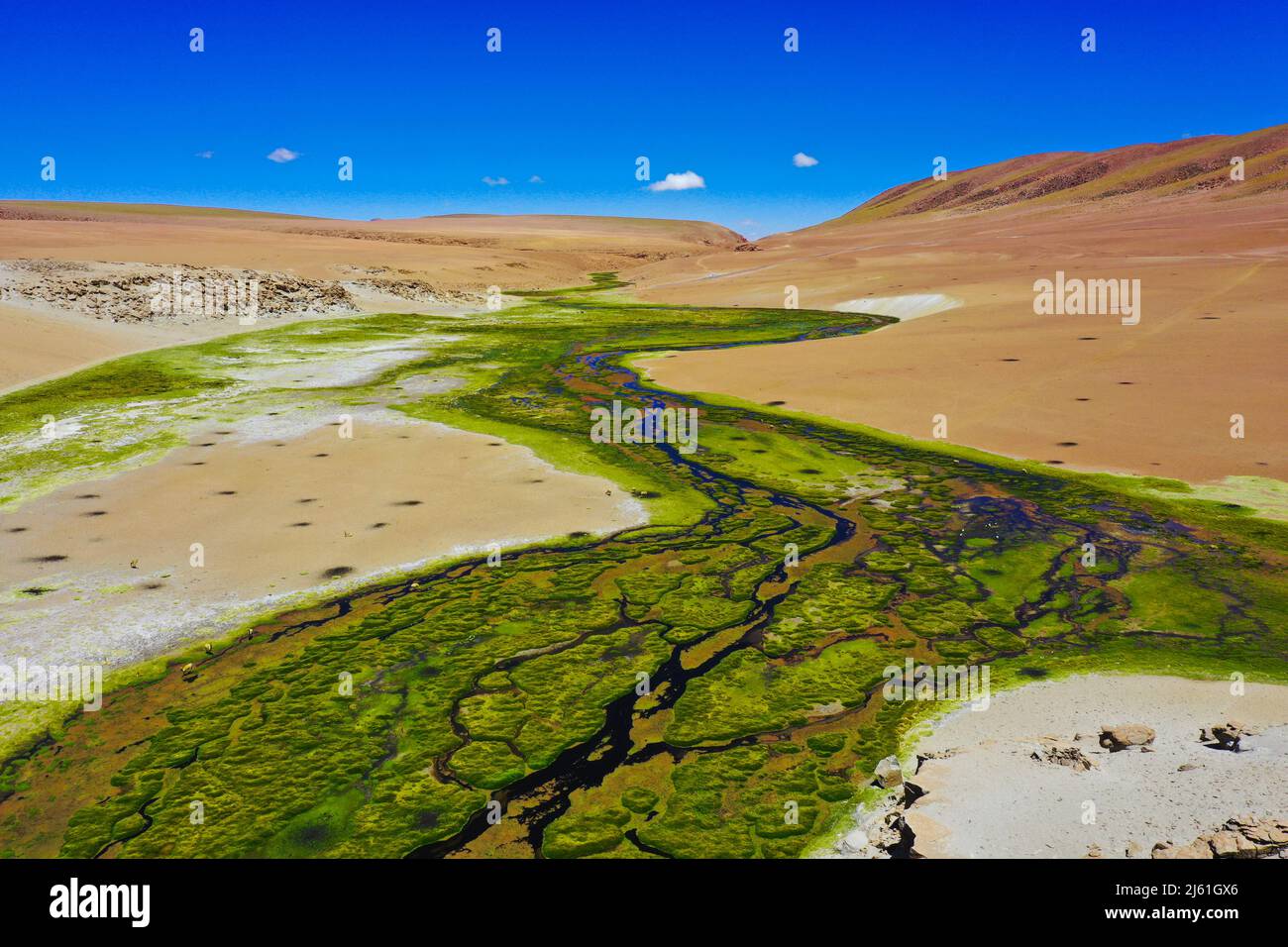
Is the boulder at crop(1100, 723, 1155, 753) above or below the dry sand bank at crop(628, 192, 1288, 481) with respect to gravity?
below

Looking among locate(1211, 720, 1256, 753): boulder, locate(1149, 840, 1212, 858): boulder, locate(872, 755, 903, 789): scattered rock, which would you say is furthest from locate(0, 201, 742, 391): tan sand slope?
locate(1211, 720, 1256, 753): boulder

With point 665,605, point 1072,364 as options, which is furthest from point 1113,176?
point 665,605

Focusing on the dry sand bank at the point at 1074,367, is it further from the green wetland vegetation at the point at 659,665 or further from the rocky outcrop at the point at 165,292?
the rocky outcrop at the point at 165,292

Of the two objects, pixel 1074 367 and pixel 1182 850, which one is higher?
pixel 1074 367

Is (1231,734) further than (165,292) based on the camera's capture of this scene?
No

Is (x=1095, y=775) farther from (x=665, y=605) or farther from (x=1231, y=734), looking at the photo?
(x=665, y=605)

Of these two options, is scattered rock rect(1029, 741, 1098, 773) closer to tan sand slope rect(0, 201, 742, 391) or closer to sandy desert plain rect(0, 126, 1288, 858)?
sandy desert plain rect(0, 126, 1288, 858)

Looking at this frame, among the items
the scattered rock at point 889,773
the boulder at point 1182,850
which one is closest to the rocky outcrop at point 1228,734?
the boulder at point 1182,850
